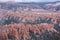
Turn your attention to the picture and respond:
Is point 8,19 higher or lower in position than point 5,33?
higher

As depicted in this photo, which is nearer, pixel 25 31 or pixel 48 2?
pixel 25 31

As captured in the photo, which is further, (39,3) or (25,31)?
(39,3)

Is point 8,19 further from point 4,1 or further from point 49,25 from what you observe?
point 49,25

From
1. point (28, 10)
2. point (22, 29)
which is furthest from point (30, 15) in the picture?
point (22, 29)

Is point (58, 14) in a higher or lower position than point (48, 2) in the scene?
lower

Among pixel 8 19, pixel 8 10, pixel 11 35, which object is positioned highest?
pixel 8 10

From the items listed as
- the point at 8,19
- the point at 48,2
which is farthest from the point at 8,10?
the point at 48,2

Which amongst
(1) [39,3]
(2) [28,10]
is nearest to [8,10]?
(2) [28,10]

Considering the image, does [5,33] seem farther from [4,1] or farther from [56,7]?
[56,7]
